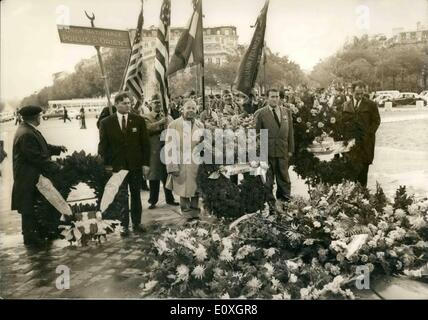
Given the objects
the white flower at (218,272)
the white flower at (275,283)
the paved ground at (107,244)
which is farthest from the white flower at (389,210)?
the white flower at (218,272)

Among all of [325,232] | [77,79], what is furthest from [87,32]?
[325,232]

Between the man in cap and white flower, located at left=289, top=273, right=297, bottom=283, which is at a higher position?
the man in cap

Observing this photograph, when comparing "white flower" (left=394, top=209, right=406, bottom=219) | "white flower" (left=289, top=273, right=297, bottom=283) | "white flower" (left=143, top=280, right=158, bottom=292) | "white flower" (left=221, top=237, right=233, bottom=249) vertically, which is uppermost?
"white flower" (left=394, top=209, right=406, bottom=219)

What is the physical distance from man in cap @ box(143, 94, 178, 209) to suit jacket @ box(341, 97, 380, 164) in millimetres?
1552

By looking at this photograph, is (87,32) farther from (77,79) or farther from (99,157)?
(99,157)

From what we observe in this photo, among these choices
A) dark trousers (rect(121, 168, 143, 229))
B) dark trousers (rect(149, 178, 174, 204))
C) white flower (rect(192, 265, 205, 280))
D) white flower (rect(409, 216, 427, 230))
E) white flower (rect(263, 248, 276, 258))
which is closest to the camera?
white flower (rect(192, 265, 205, 280))

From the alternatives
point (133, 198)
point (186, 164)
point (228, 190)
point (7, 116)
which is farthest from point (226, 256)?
point (7, 116)

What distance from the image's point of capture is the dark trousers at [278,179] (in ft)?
13.1

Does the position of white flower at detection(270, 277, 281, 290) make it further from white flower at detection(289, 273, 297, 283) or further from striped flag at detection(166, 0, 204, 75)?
striped flag at detection(166, 0, 204, 75)

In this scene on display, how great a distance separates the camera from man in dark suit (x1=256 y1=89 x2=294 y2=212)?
3980 millimetres

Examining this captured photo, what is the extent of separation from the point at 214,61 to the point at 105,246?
180 centimetres

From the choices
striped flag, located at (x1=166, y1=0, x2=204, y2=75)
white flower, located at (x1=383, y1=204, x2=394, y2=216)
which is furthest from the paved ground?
striped flag, located at (x1=166, y1=0, x2=204, y2=75)

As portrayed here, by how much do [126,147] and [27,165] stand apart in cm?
82

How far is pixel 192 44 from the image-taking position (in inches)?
154
